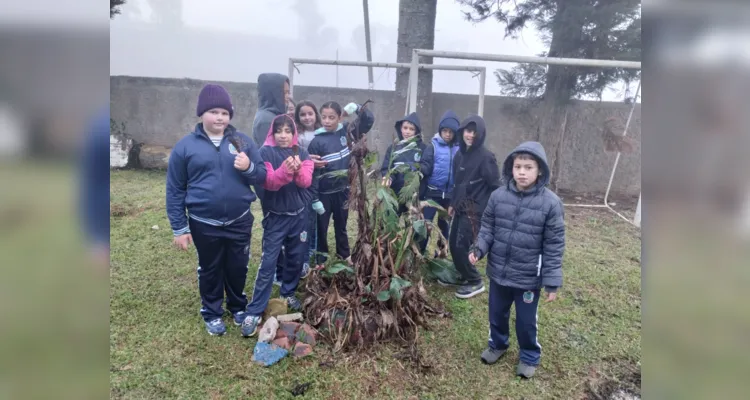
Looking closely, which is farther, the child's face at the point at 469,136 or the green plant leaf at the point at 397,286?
the child's face at the point at 469,136

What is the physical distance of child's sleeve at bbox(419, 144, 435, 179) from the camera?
13.0 ft

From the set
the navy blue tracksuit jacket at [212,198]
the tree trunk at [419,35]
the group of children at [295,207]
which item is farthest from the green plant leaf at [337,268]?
the tree trunk at [419,35]

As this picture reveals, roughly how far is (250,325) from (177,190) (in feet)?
3.17

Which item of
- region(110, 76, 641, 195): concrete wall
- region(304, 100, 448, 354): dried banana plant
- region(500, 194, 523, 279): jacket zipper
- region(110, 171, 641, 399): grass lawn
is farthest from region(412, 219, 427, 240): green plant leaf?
region(110, 76, 641, 195): concrete wall

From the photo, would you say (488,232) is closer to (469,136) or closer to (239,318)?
(469,136)

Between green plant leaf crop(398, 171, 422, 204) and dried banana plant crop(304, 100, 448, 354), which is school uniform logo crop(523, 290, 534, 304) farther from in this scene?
green plant leaf crop(398, 171, 422, 204)

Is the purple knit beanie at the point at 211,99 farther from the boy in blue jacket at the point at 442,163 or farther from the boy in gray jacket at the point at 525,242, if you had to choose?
the boy in blue jacket at the point at 442,163

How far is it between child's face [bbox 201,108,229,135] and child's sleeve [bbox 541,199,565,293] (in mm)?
1918

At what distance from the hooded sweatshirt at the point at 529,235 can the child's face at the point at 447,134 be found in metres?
1.49

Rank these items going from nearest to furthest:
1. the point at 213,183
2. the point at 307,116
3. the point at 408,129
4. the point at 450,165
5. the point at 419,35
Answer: the point at 213,183, the point at 307,116, the point at 450,165, the point at 408,129, the point at 419,35

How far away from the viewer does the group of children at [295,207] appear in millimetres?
2389

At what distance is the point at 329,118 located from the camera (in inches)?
135

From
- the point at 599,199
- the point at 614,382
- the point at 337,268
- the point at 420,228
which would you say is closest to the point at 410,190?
the point at 420,228
